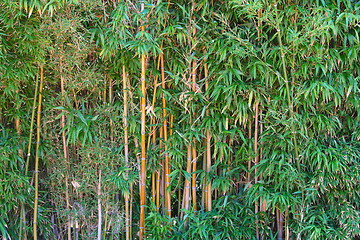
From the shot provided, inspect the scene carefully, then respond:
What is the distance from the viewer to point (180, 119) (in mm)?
2850

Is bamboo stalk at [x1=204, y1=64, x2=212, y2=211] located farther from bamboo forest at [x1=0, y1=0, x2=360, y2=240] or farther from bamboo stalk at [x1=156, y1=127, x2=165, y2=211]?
bamboo stalk at [x1=156, y1=127, x2=165, y2=211]

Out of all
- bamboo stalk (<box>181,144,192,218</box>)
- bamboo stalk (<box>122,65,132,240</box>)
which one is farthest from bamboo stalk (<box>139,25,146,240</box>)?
bamboo stalk (<box>181,144,192,218</box>)

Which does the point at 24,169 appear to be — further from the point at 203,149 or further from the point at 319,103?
the point at 319,103

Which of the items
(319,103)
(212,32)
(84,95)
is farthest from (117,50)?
(319,103)

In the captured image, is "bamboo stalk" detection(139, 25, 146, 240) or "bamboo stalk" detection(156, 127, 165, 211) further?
"bamboo stalk" detection(156, 127, 165, 211)

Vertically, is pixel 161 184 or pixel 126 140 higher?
pixel 126 140

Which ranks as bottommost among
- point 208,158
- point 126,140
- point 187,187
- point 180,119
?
point 187,187

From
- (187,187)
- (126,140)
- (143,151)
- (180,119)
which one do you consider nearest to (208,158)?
(187,187)

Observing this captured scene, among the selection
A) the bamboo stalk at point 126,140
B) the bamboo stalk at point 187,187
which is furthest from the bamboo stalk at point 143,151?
the bamboo stalk at point 187,187

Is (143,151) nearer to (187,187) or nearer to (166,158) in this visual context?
(166,158)

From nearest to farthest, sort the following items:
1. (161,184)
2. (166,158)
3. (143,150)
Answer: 1. (143,150)
2. (166,158)
3. (161,184)

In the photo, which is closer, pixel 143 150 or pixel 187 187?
pixel 143 150

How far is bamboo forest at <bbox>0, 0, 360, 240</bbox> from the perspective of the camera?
256cm

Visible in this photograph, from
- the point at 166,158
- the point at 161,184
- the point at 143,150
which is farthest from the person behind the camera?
the point at 161,184
